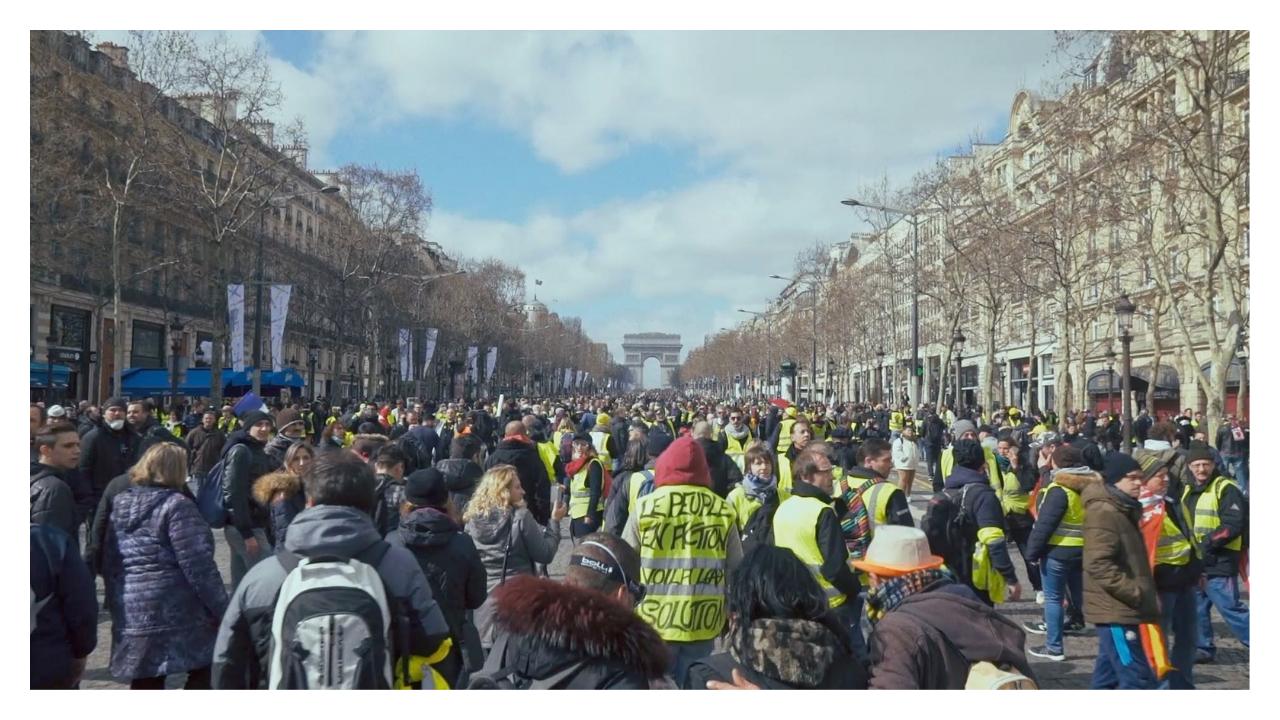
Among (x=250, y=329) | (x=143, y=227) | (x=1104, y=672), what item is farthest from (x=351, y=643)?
(x=250, y=329)

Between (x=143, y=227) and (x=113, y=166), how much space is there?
8.33 metres

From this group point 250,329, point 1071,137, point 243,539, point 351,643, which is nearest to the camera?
point 351,643

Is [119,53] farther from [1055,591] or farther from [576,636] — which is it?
[576,636]

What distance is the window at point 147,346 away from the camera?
48.8 m

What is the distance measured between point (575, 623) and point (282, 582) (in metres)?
1.17

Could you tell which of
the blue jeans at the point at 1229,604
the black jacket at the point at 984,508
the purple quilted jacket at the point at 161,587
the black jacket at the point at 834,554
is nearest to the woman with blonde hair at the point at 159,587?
the purple quilted jacket at the point at 161,587

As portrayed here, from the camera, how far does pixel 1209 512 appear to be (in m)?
6.88

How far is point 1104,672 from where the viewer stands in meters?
5.56

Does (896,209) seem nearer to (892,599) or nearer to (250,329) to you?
(892,599)

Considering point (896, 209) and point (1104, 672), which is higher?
point (896, 209)

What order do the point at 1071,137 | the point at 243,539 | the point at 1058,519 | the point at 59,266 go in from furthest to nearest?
the point at 59,266
the point at 1071,137
the point at 243,539
the point at 1058,519

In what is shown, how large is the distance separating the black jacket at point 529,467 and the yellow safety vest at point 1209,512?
512 centimetres

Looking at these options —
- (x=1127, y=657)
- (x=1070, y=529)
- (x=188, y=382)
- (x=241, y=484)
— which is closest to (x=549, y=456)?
(x=241, y=484)

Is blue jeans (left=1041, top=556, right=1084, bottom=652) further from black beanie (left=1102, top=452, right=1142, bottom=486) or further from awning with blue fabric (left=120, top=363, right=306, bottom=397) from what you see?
awning with blue fabric (left=120, top=363, right=306, bottom=397)
